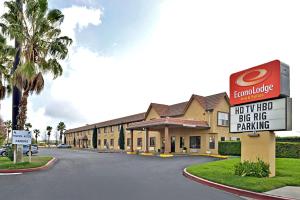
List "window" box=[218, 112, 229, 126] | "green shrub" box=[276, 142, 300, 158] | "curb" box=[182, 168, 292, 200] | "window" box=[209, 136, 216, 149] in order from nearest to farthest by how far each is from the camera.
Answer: "curb" box=[182, 168, 292, 200] → "green shrub" box=[276, 142, 300, 158] → "window" box=[209, 136, 216, 149] → "window" box=[218, 112, 229, 126]

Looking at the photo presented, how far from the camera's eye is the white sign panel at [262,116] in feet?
44.6

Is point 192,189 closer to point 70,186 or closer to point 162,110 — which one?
point 70,186

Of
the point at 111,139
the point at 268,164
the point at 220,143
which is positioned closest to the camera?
the point at 268,164

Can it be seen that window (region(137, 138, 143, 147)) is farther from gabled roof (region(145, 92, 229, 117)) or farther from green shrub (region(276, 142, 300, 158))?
green shrub (region(276, 142, 300, 158))

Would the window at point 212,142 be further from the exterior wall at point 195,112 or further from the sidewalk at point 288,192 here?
the sidewalk at point 288,192

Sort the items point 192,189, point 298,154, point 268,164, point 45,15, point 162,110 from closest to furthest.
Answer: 1. point 192,189
2. point 268,164
3. point 45,15
4. point 298,154
5. point 162,110

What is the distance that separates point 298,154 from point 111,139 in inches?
1596

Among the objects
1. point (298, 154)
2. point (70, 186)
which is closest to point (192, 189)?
point (70, 186)

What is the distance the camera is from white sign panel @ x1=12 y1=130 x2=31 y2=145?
64.7 feet

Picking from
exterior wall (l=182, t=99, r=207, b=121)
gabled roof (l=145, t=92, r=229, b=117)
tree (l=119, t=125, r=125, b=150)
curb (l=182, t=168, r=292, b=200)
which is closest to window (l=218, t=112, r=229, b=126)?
gabled roof (l=145, t=92, r=229, b=117)

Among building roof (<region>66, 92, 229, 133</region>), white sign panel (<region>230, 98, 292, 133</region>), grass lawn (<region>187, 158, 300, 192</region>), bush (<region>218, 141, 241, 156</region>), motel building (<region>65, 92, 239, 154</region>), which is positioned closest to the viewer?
grass lawn (<region>187, 158, 300, 192</region>)

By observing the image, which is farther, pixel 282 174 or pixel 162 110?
pixel 162 110

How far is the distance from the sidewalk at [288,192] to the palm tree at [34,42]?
1630 cm

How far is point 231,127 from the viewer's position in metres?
16.3
